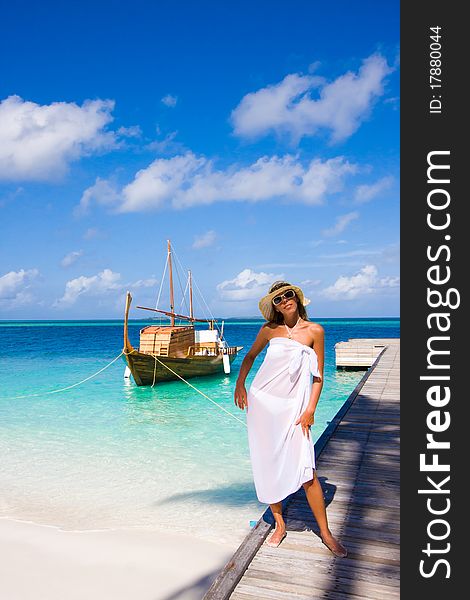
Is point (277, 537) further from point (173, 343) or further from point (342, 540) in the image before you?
point (173, 343)

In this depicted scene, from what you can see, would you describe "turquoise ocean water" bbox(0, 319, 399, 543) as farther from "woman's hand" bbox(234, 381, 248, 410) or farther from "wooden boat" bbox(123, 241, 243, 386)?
"woman's hand" bbox(234, 381, 248, 410)

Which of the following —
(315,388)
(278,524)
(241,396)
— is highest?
(315,388)

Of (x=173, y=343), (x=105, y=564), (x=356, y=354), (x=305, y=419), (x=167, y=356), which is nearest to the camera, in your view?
(x=305, y=419)

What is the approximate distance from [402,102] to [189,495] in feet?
25.7

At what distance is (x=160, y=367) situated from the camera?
71.6 ft

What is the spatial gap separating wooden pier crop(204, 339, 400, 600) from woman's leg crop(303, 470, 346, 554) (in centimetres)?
8

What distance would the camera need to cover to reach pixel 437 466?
6.95 feet

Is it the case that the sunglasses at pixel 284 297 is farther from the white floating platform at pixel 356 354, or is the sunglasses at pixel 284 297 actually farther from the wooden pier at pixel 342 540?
the white floating platform at pixel 356 354

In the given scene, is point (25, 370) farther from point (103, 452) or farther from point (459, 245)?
point (459, 245)

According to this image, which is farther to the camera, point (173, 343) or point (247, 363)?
point (173, 343)

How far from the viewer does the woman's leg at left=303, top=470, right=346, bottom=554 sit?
11.2 ft

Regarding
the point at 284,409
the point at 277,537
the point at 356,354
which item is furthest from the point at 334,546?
the point at 356,354

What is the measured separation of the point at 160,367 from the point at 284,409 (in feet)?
62.7

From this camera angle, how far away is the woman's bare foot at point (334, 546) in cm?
344
